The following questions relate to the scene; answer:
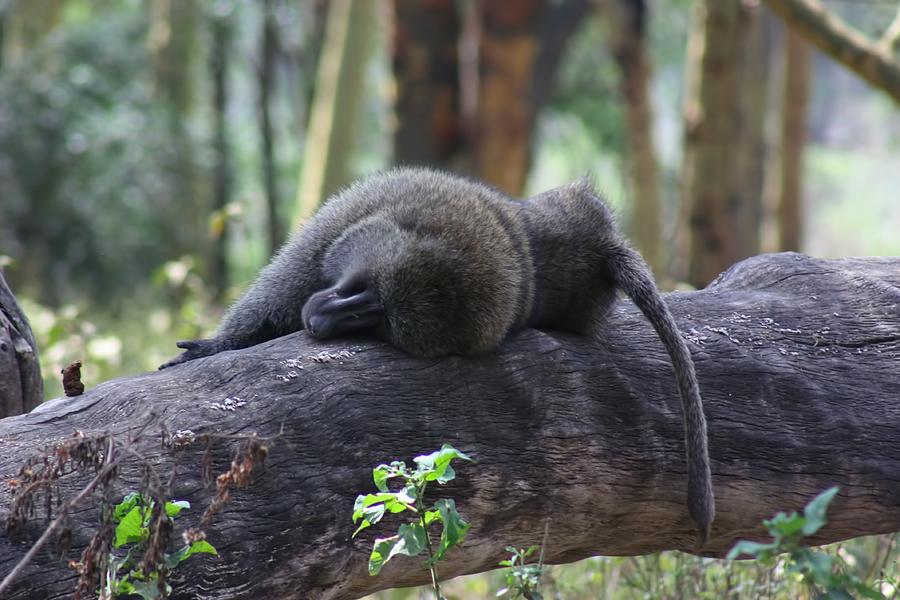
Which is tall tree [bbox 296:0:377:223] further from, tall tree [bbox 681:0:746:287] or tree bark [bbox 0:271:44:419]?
tree bark [bbox 0:271:44:419]

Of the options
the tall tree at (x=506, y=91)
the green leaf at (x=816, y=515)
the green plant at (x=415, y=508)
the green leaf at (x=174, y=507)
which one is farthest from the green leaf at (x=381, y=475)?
the tall tree at (x=506, y=91)

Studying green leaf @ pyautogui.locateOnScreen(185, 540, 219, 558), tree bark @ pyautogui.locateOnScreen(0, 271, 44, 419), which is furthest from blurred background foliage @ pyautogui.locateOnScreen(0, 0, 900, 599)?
green leaf @ pyautogui.locateOnScreen(185, 540, 219, 558)

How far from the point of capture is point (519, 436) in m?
3.21

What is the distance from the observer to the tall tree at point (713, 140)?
838cm

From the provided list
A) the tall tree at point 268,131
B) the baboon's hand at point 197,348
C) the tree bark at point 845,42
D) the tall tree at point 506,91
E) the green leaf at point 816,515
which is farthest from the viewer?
the tall tree at point 268,131

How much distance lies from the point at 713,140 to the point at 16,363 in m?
6.16

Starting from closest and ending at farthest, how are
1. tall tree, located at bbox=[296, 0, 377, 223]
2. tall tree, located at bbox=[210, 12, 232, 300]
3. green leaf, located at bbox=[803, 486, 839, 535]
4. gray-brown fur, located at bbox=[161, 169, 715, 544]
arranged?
green leaf, located at bbox=[803, 486, 839, 535] < gray-brown fur, located at bbox=[161, 169, 715, 544] < tall tree, located at bbox=[296, 0, 377, 223] < tall tree, located at bbox=[210, 12, 232, 300]

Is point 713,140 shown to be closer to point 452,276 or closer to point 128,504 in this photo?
point 452,276

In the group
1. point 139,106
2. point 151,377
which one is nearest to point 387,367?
point 151,377

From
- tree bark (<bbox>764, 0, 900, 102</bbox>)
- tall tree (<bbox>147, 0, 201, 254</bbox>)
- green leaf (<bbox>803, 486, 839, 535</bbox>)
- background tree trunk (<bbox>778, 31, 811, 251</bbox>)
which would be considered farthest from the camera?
tall tree (<bbox>147, 0, 201, 254</bbox>)

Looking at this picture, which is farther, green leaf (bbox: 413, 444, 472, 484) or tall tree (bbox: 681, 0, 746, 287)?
tall tree (bbox: 681, 0, 746, 287)

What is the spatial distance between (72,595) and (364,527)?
2.48ft

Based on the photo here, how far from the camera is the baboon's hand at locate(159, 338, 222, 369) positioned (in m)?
3.55

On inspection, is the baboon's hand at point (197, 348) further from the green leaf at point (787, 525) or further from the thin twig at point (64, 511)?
the green leaf at point (787, 525)
